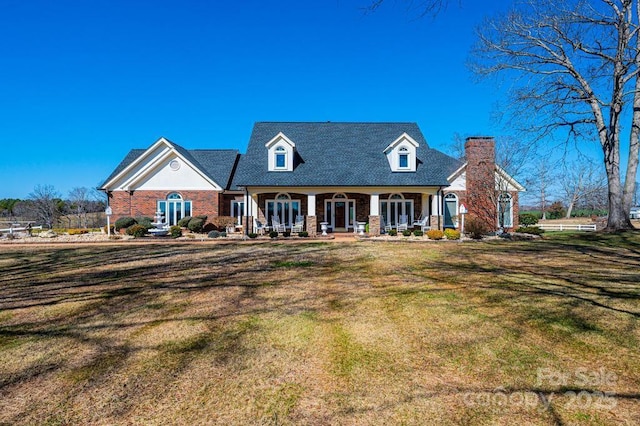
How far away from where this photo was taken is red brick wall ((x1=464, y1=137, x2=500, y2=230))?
70.1 feet

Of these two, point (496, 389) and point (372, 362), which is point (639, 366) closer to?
point (496, 389)

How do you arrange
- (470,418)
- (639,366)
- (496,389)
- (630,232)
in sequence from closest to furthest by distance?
(470,418)
(496,389)
(639,366)
(630,232)

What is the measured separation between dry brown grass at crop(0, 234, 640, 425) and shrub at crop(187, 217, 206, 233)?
526 inches

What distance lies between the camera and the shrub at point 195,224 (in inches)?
843

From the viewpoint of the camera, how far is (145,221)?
862 inches

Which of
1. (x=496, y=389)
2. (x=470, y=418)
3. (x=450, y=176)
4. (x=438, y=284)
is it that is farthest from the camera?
(x=450, y=176)

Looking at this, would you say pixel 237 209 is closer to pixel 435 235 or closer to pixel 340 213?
pixel 340 213

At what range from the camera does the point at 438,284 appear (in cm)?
715

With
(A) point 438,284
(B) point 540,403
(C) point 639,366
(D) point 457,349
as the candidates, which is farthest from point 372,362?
(A) point 438,284

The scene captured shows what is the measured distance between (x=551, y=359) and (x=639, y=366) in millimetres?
820

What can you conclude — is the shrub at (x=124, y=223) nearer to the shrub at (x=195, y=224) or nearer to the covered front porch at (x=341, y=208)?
the shrub at (x=195, y=224)

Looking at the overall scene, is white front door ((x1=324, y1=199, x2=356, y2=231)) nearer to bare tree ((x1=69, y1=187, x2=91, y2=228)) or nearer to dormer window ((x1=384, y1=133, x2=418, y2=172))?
dormer window ((x1=384, y1=133, x2=418, y2=172))

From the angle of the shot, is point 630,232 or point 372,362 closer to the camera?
point 372,362

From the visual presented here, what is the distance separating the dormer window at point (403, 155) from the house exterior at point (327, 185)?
0.06m
